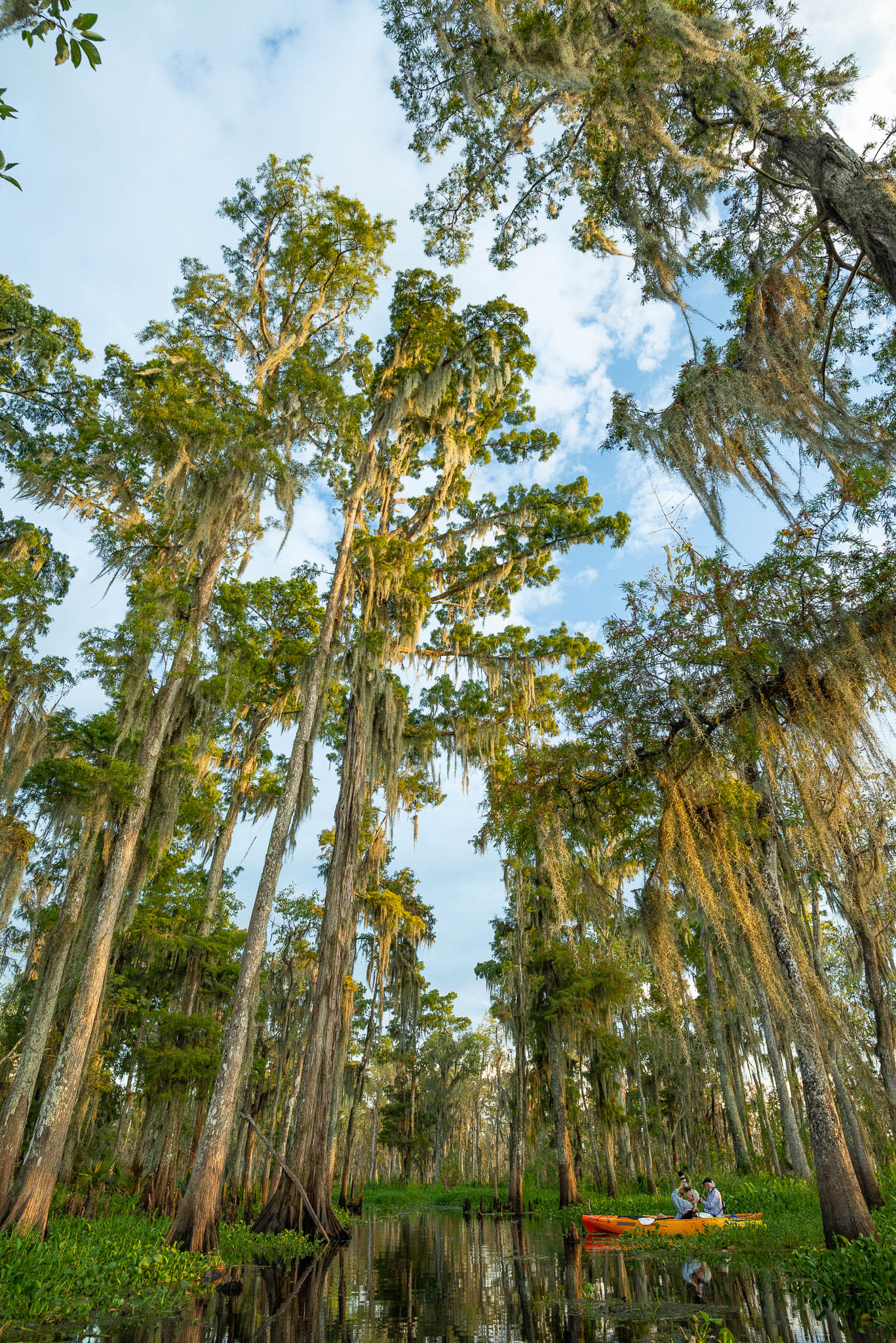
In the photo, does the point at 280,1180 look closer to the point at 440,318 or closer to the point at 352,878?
the point at 352,878

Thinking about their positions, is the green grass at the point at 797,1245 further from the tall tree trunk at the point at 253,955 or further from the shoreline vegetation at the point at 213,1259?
the tall tree trunk at the point at 253,955

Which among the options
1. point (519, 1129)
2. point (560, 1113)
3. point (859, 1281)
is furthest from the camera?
point (519, 1129)

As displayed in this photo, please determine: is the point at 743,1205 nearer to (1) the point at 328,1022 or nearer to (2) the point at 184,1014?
(1) the point at 328,1022

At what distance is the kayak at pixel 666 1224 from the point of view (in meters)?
10.4

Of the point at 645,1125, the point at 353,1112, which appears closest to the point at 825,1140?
the point at 353,1112

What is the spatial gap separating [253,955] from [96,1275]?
4.55m

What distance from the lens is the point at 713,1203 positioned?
10.7m

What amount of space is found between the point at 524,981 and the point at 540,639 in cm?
1042

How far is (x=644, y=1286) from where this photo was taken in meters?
7.02

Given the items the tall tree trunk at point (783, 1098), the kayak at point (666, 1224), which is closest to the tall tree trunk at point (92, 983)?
the kayak at point (666, 1224)

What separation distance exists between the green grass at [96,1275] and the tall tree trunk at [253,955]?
0.48 metres

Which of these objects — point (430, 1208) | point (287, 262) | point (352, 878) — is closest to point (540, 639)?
point (352, 878)

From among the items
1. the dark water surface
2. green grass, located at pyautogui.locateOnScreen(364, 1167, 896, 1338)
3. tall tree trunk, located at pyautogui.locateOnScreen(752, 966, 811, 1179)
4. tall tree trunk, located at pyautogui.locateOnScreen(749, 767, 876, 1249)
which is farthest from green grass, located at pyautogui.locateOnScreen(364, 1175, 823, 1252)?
tall tree trunk, located at pyautogui.locateOnScreen(749, 767, 876, 1249)

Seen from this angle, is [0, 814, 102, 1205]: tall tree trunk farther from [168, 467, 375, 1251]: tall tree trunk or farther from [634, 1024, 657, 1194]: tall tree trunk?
[634, 1024, 657, 1194]: tall tree trunk
